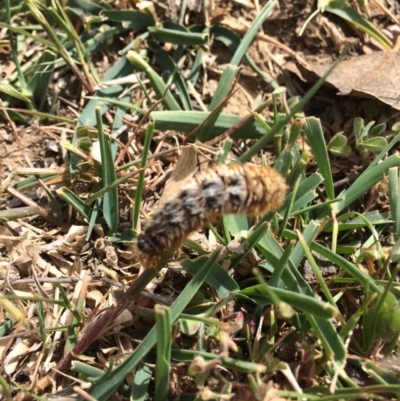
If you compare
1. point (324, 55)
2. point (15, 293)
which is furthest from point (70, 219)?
point (324, 55)

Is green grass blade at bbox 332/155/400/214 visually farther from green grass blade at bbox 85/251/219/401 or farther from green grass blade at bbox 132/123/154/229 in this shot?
green grass blade at bbox 132/123/154/229

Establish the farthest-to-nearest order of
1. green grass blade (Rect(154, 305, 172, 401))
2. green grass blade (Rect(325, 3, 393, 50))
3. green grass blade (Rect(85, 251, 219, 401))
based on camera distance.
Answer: green grass blade (Rect(325, 3, 393, 50)) < green grass blade (Rect(85, 251, 219, 401)) < green grass blade (Rect(154, 305, 172, 401))

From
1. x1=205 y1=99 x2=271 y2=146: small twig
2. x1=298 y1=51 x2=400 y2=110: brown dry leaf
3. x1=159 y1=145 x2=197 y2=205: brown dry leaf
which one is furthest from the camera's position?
x1=298 y1=51 x2=400 y2=110: brown dry leaf

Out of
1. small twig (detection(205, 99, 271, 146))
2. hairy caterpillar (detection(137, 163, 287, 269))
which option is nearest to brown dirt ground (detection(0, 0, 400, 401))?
small twig (detection(205, 99, 271, 146))

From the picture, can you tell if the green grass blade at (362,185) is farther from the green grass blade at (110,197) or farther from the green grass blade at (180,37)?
the green grass blade at (180,37)

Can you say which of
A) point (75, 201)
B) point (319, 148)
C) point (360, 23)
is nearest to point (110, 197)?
point (75, 201)

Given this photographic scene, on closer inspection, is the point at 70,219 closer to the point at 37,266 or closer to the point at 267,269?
the point at 37,266

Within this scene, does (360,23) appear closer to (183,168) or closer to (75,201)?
(183,168)
